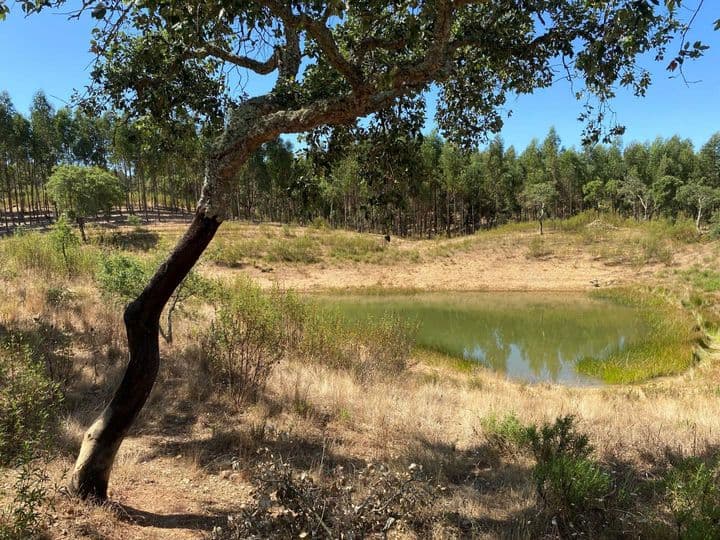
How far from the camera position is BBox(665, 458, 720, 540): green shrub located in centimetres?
260

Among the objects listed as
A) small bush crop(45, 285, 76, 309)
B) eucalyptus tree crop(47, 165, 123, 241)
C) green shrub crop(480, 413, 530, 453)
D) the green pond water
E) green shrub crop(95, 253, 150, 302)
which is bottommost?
the green pond water

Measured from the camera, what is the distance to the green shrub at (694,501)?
2.60m

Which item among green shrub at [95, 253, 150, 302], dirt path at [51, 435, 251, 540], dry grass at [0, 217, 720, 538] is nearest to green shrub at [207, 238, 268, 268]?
green shrub at [95, 253, 150, 302]

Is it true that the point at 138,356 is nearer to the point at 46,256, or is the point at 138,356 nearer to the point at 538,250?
the point at 46,256

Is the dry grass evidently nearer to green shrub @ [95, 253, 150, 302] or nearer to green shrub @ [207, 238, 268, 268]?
green shrub @ [95, 253, 150, 302]

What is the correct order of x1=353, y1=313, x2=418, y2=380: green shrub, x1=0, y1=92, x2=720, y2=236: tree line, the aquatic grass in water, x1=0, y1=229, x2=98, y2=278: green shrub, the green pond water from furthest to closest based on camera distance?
x1=0, y1=92, x2=720, y2=236: tree line → the green pond water → x1=0, y1=229, x2=98, y2=278: green shrub → the aquatic grass in water → x1=353, y1=313, x2=418, y2=380: green shrub

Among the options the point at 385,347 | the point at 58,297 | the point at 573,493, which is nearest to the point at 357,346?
the point at 385,347

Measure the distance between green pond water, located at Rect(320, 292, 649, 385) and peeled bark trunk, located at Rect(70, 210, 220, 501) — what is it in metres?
8.36

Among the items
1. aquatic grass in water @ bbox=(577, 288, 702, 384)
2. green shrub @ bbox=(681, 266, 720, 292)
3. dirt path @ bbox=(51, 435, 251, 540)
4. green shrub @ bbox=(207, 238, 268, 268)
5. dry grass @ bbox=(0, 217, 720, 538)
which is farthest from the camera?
green shrub @ bbox=(207, 238, 268, 268)

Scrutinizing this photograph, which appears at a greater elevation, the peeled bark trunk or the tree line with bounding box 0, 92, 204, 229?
the tree line with bounding box 0, 92, 204, 229

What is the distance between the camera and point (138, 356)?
3.28 meters

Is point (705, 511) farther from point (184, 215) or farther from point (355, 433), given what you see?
point (184, 215)

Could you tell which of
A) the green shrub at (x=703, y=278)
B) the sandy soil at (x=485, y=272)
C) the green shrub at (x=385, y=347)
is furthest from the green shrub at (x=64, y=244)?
→ the green shrub at (x=703, y=278)

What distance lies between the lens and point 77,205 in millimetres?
30359
